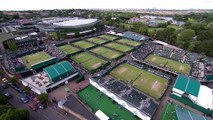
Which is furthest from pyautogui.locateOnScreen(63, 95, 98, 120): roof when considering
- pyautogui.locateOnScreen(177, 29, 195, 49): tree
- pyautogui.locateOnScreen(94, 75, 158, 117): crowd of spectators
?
pyautogui.locateOnScreen(177, 29, 195, 49): tree

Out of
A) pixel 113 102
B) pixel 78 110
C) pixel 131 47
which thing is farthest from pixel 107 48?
pixel 78 110

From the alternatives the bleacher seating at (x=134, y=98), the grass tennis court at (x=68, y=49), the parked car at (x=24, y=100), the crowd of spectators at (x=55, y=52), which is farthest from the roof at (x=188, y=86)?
the grass tennis court at (x=68, y=49)

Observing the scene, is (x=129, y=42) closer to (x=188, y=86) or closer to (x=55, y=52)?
(x=55, y=52)

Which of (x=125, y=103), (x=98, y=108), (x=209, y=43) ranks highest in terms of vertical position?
(x=209, y=43)

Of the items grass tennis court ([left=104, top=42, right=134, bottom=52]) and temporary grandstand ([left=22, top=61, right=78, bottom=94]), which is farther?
grass tennis court ([left=104, top=42, right=134, bottom=52])

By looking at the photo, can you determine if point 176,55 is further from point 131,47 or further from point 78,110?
point 78,110

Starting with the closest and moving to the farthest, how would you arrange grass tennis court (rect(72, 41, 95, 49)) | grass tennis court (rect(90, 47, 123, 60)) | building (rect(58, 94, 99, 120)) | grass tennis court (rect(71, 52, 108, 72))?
1. building (rect(58, 94, 99, 120))
2. grass tennis court (rect(71, 52, 108, 72))
3. grass tennis court (rect(90, 47, 123, 60))
4. grass tennis court (rect(72, 41, 95, 49))

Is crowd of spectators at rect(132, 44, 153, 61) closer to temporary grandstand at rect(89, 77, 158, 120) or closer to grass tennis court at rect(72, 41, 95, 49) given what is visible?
temporary grandstand at rect(89, 77, 158, 120)
